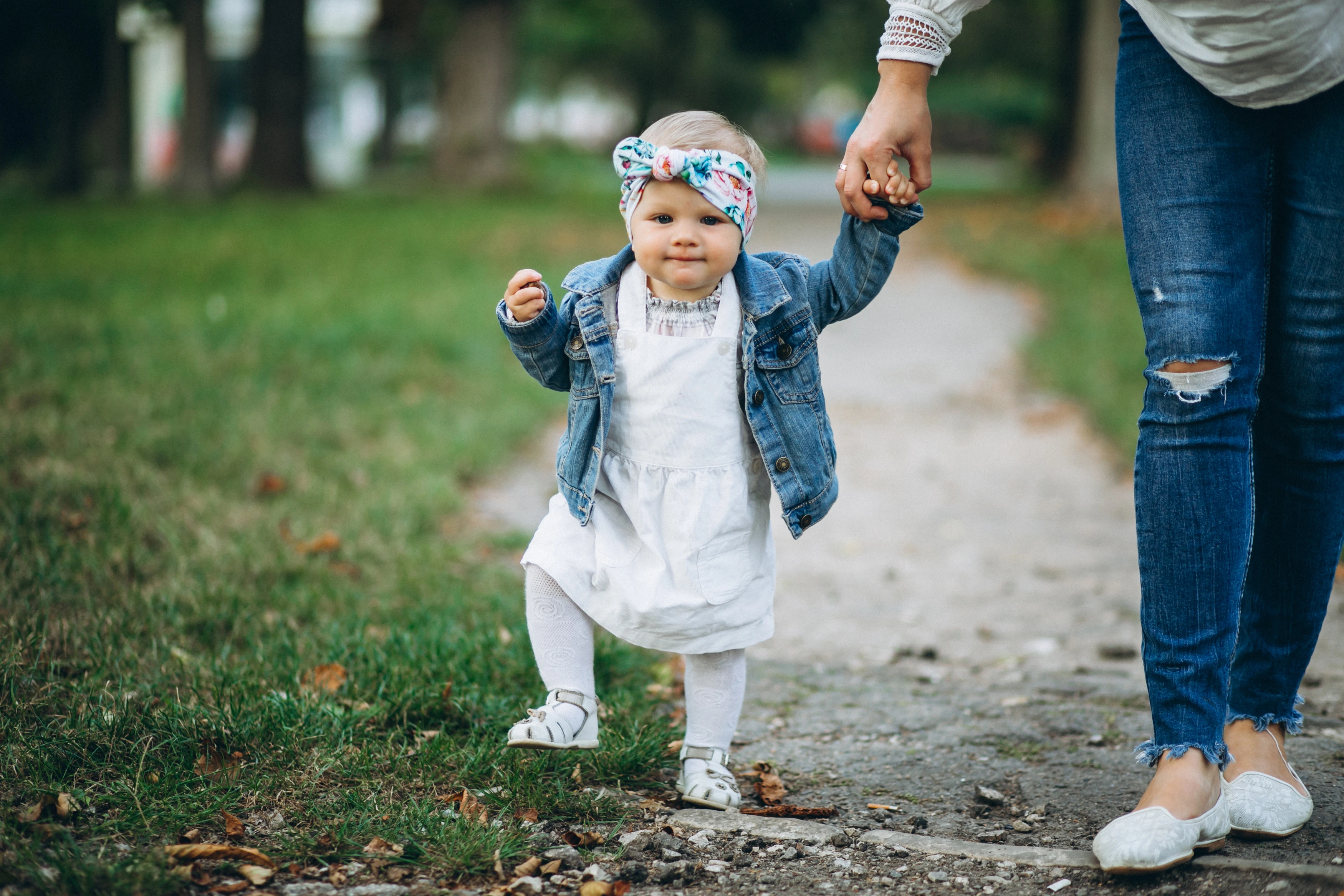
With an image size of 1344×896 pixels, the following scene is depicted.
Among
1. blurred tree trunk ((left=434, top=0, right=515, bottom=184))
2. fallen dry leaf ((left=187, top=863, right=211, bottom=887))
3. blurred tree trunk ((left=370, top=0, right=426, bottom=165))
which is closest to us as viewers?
fallen dry leaf ((left=187, top=863, right=211, bottom=887))

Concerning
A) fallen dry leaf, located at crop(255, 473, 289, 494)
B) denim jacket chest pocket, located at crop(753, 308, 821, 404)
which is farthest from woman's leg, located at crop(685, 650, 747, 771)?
fallen dry leaf, located at crop(255, 473, 289, 494)

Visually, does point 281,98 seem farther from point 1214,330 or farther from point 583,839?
point 1214,330

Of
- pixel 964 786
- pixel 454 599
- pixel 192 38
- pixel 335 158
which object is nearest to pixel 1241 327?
pixel 964 786

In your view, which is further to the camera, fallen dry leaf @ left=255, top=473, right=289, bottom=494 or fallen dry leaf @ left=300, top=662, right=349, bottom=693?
fallen dry leaf @ left=255, top=473, right=289, bottom=494

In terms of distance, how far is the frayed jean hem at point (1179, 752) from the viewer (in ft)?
6.57

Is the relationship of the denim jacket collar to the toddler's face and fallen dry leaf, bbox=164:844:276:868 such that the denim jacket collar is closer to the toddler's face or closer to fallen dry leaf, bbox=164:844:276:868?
the toddler's face

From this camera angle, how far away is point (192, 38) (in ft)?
61.8

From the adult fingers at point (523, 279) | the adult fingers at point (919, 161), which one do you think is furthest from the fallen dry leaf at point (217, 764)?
the adult fingers at point (919, 161)

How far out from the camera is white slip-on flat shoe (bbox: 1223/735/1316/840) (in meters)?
2.07

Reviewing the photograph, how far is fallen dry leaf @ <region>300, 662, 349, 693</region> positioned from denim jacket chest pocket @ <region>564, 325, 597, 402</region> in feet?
3.07

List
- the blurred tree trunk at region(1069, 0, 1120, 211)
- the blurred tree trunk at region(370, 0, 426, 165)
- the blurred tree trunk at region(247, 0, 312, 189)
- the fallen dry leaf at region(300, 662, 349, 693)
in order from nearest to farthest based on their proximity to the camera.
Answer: the fallen dry leaf at region(300, 662, 349, 693) < the blurred tree trunk at region(1069, 0, 1120, 211) < the blurred tree trunk at region(247, 0, 312, 189) < the blurred tree trunk at region(370, 0, 426, 165)

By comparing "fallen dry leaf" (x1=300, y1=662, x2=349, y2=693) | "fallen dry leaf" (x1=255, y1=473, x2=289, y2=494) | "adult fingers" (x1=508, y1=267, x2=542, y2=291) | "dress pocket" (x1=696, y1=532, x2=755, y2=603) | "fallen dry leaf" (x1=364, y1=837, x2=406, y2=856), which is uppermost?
"adult fingers" (x1=508, y1=267, x2=542, y2=291)

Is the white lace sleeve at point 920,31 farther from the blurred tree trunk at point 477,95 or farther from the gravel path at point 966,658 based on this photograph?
the blurred tree trunk at point 477,95

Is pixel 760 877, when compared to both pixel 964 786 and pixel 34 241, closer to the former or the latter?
pixel 964 786
